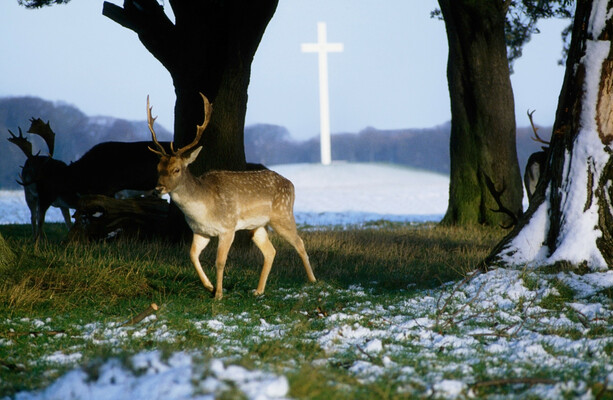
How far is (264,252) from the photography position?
7324mm

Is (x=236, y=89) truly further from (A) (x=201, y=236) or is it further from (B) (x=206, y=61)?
(A) (x=201, y=236)

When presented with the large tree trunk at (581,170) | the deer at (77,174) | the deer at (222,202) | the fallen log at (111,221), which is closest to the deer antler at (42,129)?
the deer at (77,174)

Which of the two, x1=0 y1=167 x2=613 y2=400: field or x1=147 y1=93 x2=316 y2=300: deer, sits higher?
x1=147 y1=93 x2=316 y2=300: deer

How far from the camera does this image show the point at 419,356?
420 cm

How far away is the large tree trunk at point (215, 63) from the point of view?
384 inches

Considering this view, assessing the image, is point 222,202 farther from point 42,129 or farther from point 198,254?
point 42,129

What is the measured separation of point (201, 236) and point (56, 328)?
6.32ft

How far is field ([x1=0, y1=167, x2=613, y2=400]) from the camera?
3047mm

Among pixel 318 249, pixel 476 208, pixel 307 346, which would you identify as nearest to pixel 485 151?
pixel 476 208

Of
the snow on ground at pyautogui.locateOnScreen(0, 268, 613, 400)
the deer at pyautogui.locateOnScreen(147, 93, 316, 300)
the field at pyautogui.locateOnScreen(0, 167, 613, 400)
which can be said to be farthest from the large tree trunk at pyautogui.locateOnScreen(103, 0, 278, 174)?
the snow on ground at pyautogui.locateOnScreen(0, 268, 613, 400)

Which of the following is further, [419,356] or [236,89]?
[236,89]

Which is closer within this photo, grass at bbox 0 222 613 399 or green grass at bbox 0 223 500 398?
grass at bbox 0 222 613 399

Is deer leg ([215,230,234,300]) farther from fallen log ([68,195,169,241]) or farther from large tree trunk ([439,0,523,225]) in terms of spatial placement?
large tree trunk ([439,0,523,225])

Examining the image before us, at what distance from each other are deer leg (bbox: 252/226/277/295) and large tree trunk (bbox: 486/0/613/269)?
2.16m
